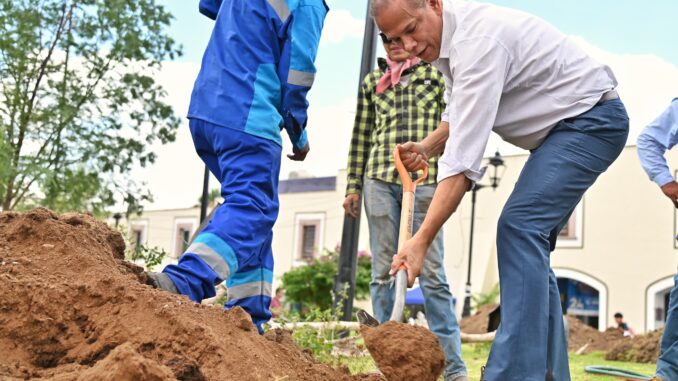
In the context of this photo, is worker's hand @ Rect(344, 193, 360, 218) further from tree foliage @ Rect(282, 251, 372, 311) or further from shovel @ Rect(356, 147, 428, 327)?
tree foliage @ Rect(282, 251, 372, 311)

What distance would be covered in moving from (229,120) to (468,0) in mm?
1295

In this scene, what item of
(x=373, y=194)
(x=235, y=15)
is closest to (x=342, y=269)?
(x=373, y=194)

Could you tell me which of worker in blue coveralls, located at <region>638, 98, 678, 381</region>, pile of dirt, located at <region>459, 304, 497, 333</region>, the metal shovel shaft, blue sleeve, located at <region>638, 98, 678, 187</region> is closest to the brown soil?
the metal shovel shaft

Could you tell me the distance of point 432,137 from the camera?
3781 mm

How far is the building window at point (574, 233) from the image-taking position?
29.9 metres

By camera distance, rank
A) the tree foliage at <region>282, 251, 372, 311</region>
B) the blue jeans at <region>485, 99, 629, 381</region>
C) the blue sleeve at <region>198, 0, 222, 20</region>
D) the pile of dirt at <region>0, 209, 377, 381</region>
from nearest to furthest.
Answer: the pile of dirt at <region>0, 209, 377, 381</region> → the blue jeans at <region>485, 99, 629, 381</region> → the blue sleeve at <region>198, 0, 222, 20</region> → the tree foliage at <region>282, 251, 372, 311</region>

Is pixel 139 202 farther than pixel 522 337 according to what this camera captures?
Yes

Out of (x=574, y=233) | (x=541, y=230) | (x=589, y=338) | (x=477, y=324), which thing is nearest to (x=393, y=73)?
(x=541, y=230)

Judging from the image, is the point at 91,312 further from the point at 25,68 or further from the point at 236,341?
the point at 25,68

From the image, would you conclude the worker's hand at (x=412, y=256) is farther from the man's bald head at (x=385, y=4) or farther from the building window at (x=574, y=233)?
the building window at (x=574, y=233)

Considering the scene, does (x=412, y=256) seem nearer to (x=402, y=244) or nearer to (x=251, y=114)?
(x=402, y=244)

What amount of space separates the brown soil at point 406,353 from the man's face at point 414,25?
110 centimetres

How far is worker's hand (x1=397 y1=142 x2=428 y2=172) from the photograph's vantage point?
3.74m

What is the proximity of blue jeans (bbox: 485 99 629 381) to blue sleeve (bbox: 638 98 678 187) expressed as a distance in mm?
2628
